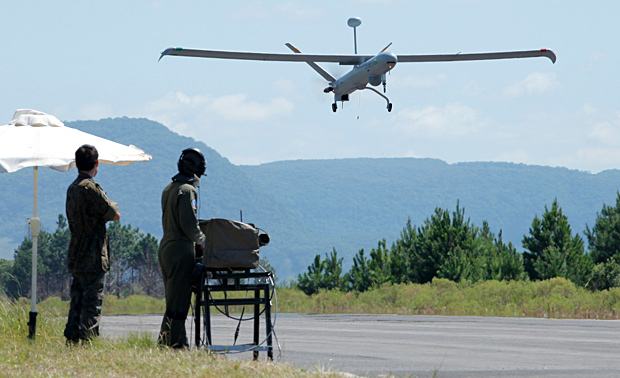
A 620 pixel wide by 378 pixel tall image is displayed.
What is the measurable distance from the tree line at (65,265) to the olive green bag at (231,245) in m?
93.5

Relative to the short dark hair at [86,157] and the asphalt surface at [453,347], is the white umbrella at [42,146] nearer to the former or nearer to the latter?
the short dark hair at [86,157]

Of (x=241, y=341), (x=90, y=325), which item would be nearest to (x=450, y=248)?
(x=241, y=341)

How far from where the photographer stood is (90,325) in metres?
16.2

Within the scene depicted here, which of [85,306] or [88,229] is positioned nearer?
[88,229]

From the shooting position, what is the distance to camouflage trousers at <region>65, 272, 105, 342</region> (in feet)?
52.6

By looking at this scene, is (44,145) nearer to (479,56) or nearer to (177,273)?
(177,273)

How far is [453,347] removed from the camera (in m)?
19.0

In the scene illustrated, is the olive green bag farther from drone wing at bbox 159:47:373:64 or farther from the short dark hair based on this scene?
drone wing at bbox 159:47:373:64

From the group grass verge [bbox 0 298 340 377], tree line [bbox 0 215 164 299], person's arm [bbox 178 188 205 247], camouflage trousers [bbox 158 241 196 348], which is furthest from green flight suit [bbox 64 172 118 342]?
tree line [bbox 0 215 164 299]

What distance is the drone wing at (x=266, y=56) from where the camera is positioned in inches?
2112

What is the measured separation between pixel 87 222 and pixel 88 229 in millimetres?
78

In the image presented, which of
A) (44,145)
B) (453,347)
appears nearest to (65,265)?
(453,347)

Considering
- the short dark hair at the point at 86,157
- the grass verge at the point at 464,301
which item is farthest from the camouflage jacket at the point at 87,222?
the grass verge at the point at 464,301

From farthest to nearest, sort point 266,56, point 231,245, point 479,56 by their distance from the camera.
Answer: point 479,56
point 266,56
point 231,245
